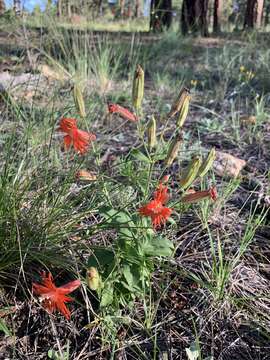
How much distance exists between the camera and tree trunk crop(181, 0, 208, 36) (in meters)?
5.27

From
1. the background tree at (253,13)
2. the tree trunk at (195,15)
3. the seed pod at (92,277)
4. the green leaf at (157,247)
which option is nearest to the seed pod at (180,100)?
the green leaf at (157,247)

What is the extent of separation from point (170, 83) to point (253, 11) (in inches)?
116

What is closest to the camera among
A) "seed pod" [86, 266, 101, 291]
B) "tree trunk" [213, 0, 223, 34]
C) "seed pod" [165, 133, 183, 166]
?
"seed pod" [86, 266, 101, 291]

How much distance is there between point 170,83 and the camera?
10.1 ft

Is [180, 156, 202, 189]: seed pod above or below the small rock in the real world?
above

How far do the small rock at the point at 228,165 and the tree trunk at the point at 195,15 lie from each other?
3.73 meters

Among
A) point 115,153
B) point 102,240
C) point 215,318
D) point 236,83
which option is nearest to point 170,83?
point 236,83

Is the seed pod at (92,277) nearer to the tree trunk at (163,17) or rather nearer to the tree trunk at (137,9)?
the tree trunk at (137,9)

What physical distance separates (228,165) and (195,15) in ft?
13.7

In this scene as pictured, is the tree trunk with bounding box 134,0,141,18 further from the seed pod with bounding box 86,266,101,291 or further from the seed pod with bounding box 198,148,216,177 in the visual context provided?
the seed pod with bounding box 86,266,101,291

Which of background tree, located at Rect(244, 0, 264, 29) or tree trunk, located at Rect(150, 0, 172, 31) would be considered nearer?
background tree, located at Rect(244, 0, 264, 29)

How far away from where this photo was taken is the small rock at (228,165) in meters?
1.78

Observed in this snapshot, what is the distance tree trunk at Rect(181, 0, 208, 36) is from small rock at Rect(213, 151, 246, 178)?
12.2 ft

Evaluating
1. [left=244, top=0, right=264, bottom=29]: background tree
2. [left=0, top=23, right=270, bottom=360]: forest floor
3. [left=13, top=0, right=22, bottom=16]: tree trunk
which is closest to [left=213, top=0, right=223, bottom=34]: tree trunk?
[left=244, top=0, right=264, bottom=29]: background tree
